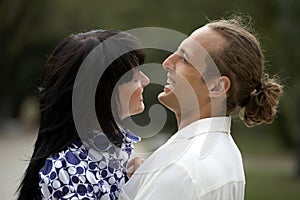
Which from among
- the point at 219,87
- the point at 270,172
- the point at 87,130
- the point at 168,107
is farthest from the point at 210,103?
the point at 270,172

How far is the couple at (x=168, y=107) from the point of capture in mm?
2723

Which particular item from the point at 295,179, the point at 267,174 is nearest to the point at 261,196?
the point at 295,179

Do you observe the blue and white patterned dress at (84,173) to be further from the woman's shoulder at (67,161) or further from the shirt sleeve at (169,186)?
the shirt sleeve at (169,186)

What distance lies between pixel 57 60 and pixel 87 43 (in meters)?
0.14

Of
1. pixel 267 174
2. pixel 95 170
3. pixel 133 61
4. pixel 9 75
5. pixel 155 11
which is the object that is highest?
pixel 133 61

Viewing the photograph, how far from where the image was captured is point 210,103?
112 inches

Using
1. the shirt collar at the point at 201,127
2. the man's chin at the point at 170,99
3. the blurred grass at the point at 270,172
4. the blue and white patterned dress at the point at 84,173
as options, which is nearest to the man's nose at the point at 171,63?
the man's chin at the point at 170,99

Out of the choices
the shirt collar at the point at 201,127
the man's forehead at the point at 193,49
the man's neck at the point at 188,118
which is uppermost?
the man's forehead at the point at 193,49

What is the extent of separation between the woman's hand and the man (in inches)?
4.9

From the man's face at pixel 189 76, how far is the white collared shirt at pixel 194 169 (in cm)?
8

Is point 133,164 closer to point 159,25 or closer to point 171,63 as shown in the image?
point 171,63

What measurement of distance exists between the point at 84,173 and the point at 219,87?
0.60 m

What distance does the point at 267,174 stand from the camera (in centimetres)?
2408

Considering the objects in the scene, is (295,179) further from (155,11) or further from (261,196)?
(155,11)
